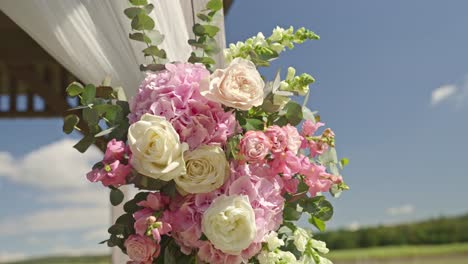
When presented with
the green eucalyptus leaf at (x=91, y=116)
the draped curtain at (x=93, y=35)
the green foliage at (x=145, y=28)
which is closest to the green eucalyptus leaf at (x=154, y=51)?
the green foliage at (x=145, y=28)

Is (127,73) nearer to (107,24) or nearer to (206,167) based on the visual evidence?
(107,24)

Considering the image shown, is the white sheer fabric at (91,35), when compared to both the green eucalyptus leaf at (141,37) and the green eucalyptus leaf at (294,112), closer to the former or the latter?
the green eucalyptus leaf at (141,37)

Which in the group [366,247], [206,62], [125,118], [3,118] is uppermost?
[206,62]

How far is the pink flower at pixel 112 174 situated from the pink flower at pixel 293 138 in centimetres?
33

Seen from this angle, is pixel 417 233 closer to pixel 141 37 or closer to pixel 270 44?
pixel 270 44

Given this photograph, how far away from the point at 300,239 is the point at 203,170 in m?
0.27

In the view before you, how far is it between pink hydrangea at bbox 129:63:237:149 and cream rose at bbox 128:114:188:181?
54 millimetres

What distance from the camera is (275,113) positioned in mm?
1299

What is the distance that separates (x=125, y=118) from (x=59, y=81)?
11.1ft

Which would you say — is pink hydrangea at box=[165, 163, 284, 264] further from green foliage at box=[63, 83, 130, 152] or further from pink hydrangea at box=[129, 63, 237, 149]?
green foliage at box=[63, 83, 130, 152]

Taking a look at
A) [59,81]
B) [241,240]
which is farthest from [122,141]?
[59,81]

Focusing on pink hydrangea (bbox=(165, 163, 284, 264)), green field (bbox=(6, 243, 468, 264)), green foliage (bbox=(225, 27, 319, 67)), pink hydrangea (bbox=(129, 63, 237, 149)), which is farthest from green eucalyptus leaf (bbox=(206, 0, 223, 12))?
green field (bbox=(6, 243, 468, 264))

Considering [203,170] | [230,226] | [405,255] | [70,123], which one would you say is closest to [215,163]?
[203,170]

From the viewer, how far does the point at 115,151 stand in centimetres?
117
